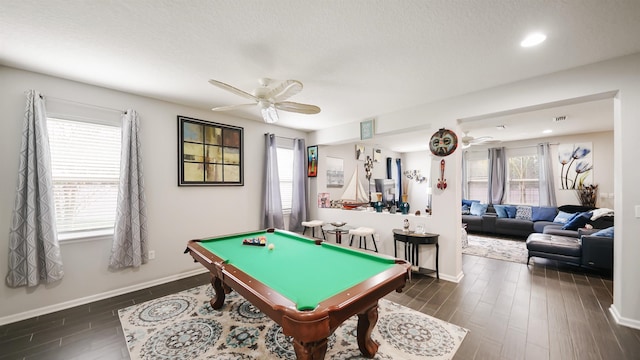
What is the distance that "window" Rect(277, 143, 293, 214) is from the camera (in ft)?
16.4

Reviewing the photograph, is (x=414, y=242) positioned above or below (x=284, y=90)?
below

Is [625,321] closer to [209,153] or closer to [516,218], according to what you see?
[516,218]

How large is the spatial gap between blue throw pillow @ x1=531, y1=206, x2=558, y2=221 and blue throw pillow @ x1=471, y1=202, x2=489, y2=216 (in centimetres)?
101

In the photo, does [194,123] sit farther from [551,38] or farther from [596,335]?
[596,335]

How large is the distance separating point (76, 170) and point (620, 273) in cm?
596

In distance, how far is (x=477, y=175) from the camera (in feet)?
24.0

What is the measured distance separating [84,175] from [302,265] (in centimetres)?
297

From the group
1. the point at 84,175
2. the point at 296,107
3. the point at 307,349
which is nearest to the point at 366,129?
the point at 296,107

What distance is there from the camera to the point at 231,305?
2.70 metres

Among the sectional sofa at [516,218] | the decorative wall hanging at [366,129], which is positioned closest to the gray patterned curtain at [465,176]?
the sectional sofa at [516,218]

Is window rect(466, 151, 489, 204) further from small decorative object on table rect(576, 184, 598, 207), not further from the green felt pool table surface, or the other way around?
the green felt pool table surface

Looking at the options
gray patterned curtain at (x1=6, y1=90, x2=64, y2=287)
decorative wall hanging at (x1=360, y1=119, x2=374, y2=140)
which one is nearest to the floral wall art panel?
decorative wall hanging at (x1=360, y1=119, x2=374, y2=140)

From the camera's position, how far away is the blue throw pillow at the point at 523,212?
601 cm

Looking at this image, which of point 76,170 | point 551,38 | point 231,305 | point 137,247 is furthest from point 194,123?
point 551,38
